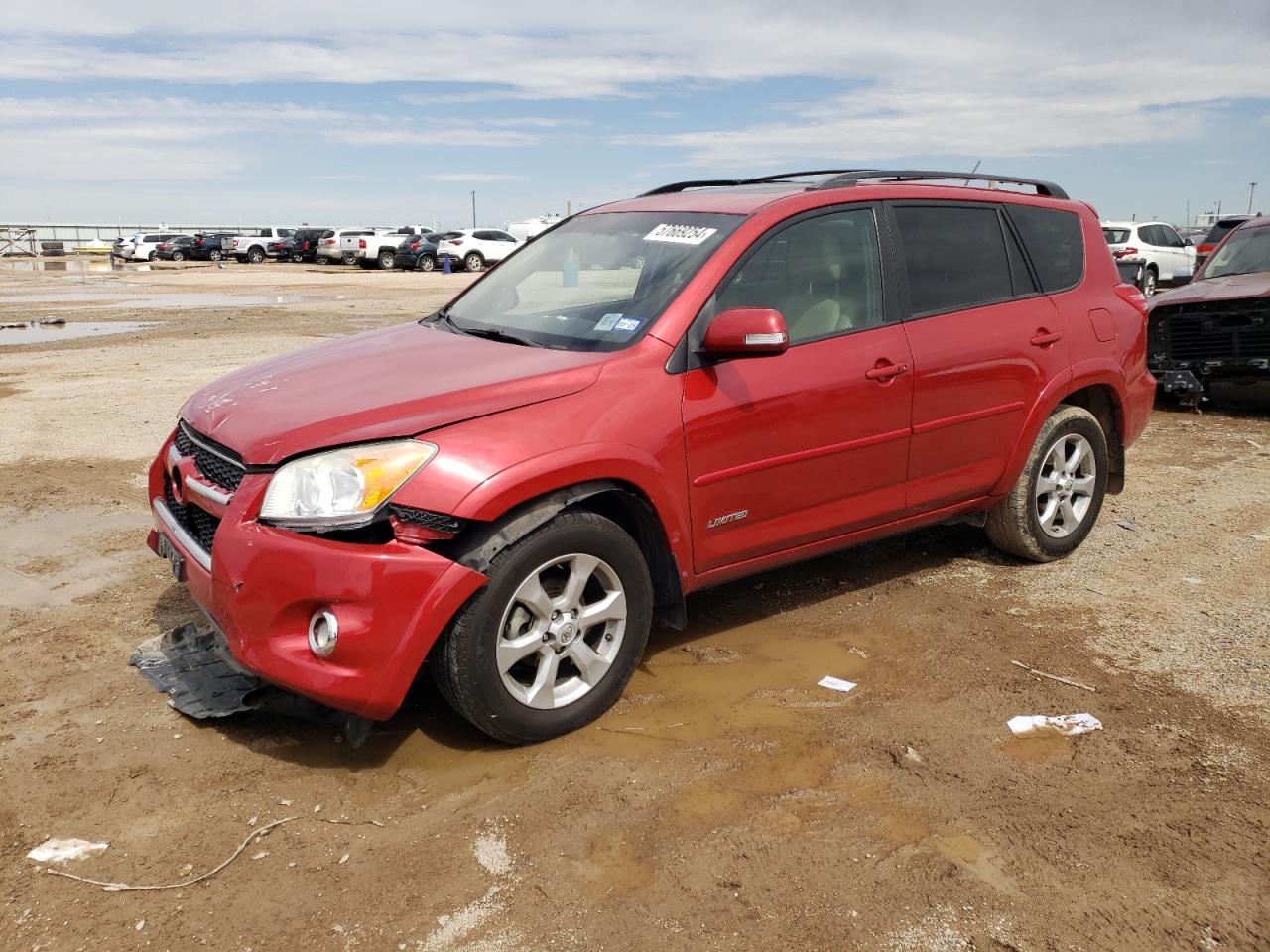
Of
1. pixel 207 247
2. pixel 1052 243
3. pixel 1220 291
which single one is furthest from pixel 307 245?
pixel 1052 243

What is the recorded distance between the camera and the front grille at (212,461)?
3410 millimetres

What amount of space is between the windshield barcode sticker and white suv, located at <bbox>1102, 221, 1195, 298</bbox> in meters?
21.1

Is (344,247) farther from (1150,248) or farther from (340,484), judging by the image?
(340,484)

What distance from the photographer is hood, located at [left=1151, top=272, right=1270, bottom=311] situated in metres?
8.90

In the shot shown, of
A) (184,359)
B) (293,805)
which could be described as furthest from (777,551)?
(184,359)

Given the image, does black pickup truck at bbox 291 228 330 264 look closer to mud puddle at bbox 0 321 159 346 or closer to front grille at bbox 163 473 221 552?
mud puddle at bbox 0 321 159 346

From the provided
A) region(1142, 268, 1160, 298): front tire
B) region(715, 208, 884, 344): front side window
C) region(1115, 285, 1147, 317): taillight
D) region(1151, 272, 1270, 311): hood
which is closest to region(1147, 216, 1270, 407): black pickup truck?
region(1151, 272, 1270, 311): hood

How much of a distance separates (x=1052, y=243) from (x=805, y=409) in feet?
6.55

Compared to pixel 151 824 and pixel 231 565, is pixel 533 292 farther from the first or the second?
pixel 151 824

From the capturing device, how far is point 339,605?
3.07 meters

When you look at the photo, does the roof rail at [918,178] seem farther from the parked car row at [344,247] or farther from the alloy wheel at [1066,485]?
the parked car row at [344,247]

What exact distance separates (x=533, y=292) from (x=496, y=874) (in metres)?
2.47

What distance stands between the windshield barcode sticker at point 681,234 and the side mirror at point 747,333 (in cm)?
50

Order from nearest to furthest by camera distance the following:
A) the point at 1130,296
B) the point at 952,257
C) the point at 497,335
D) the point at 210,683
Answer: the point at 210,683, the point at 497,335, the point at 952,257, the point at 1130,296
